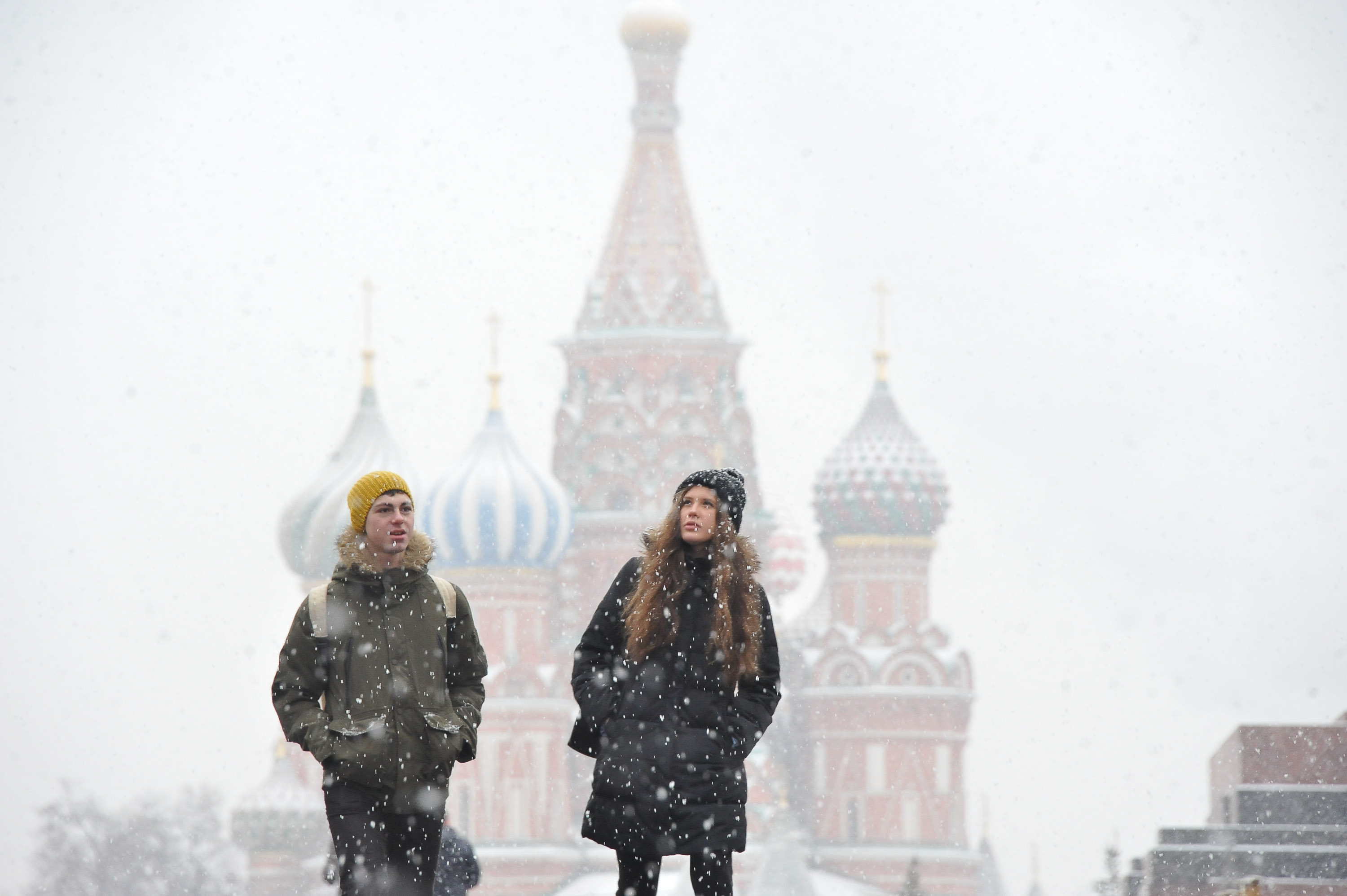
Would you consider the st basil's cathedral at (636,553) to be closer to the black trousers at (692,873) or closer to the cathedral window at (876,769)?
the cathedral window at (876,769)

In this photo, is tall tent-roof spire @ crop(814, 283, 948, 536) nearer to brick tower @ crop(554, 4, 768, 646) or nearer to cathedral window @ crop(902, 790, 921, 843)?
brick tower @ crop(554, 4, 768, 646)

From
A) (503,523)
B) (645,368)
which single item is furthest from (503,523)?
(645,368)

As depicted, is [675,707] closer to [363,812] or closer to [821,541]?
[363,812]

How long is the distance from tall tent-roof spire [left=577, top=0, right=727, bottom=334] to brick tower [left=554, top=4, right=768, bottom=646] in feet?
0.07

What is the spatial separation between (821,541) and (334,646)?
137ft

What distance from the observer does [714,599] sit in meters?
5.38

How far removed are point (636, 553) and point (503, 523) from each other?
2506mm

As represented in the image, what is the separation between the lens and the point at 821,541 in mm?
46875

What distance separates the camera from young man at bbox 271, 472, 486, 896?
5.23 m

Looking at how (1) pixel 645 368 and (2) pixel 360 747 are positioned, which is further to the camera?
(1) pixel 645 368

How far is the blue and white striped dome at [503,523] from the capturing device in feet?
145

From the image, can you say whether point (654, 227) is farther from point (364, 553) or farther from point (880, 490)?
point (364, 553)

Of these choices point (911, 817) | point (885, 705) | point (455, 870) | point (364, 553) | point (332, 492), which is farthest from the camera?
point (332, 492)

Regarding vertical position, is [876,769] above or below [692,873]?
above
